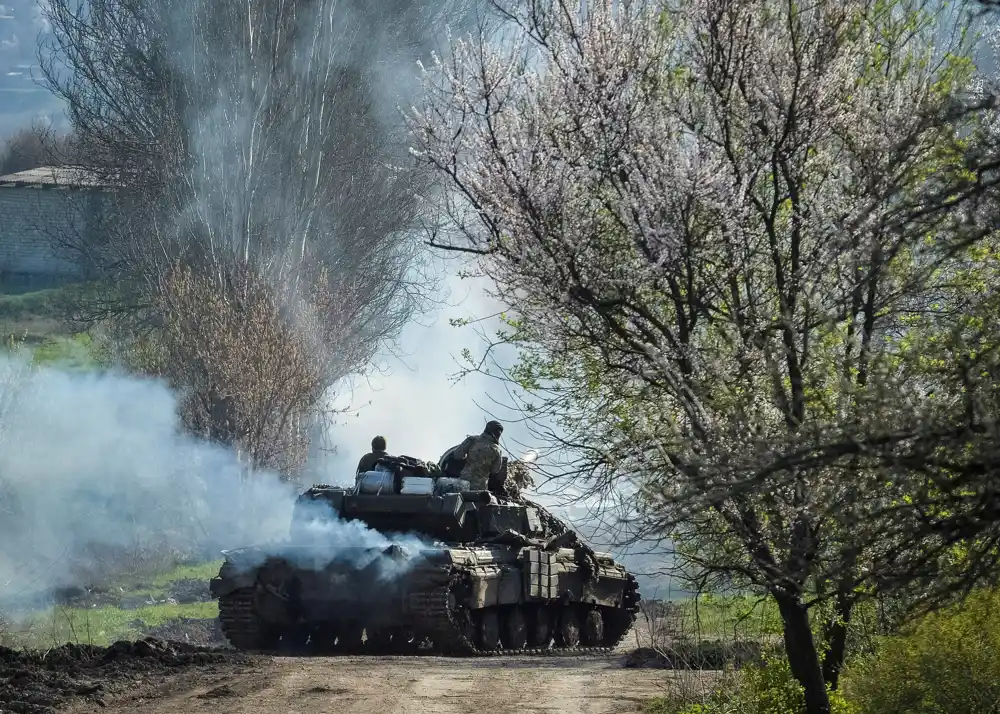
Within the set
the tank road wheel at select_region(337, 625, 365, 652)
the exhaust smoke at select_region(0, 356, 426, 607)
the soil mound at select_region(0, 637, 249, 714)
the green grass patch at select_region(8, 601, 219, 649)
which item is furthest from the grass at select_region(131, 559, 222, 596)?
the soil mound at select_region(0, 637, 249, 714)

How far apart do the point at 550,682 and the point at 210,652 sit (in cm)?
390

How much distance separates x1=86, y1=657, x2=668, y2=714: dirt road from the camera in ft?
39.1

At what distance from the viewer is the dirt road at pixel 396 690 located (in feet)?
39.1

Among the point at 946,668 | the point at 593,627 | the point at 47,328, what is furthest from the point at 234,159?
the point at 946,668

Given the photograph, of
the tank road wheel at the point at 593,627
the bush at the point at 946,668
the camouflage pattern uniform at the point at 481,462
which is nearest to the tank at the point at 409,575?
the camouflage pattern uniform at the point at 481,462

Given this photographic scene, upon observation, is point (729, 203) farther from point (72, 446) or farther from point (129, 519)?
point (129, 519)

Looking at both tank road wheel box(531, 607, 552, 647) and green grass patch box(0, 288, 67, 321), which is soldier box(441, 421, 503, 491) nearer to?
tank road wheel box(531, 607, 552, 647)

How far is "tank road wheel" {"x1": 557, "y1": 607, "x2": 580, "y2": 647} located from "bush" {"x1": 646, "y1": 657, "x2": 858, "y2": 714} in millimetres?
10647

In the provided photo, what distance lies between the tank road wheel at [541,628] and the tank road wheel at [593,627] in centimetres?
136

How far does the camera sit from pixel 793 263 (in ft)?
29.7

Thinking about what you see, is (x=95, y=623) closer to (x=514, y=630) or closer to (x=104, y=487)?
(x=514, y=630)

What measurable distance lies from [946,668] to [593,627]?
13.9 metres

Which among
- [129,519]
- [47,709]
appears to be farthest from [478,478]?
[129,519]

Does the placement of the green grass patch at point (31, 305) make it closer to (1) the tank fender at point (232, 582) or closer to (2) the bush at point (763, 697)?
(1) the tank fender at point (232, 582)
